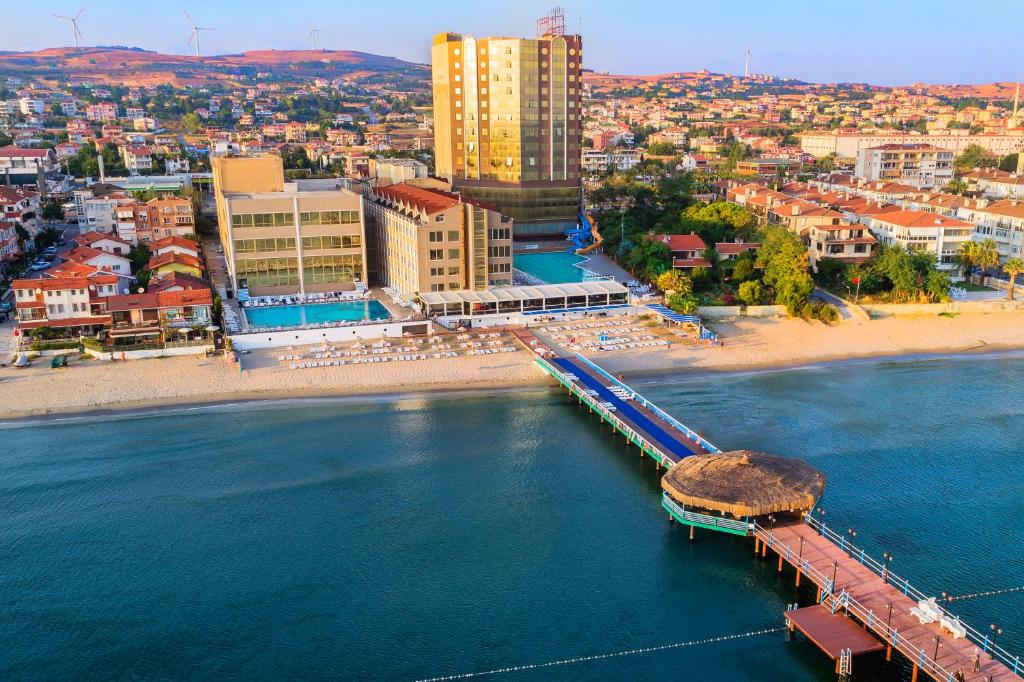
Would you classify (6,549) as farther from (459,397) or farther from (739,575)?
(739,575)

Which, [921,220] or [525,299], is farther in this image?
[921,220]

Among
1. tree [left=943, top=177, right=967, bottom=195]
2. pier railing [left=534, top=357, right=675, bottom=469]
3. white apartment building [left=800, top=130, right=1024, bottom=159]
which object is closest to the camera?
pier railing [left=534, top=357, right=675, bottom=469]

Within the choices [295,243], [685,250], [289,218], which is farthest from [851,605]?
[289,218]

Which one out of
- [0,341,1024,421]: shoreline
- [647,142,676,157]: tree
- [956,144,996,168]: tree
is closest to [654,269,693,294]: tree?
[0,341,1024,421]: shoreline

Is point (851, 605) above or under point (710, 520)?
under

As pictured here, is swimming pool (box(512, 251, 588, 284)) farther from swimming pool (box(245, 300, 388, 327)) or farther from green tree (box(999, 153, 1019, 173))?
green tree (box(999, 153, 1019, 173))

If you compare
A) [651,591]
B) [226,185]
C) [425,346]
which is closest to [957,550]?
[651,591]

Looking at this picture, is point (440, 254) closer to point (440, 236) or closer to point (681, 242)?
point (440, 236)

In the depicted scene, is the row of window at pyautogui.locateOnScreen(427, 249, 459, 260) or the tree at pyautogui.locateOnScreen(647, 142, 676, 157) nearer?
the row of window at pyautogui.locateOnScreen(427, 249, 459, 260)
